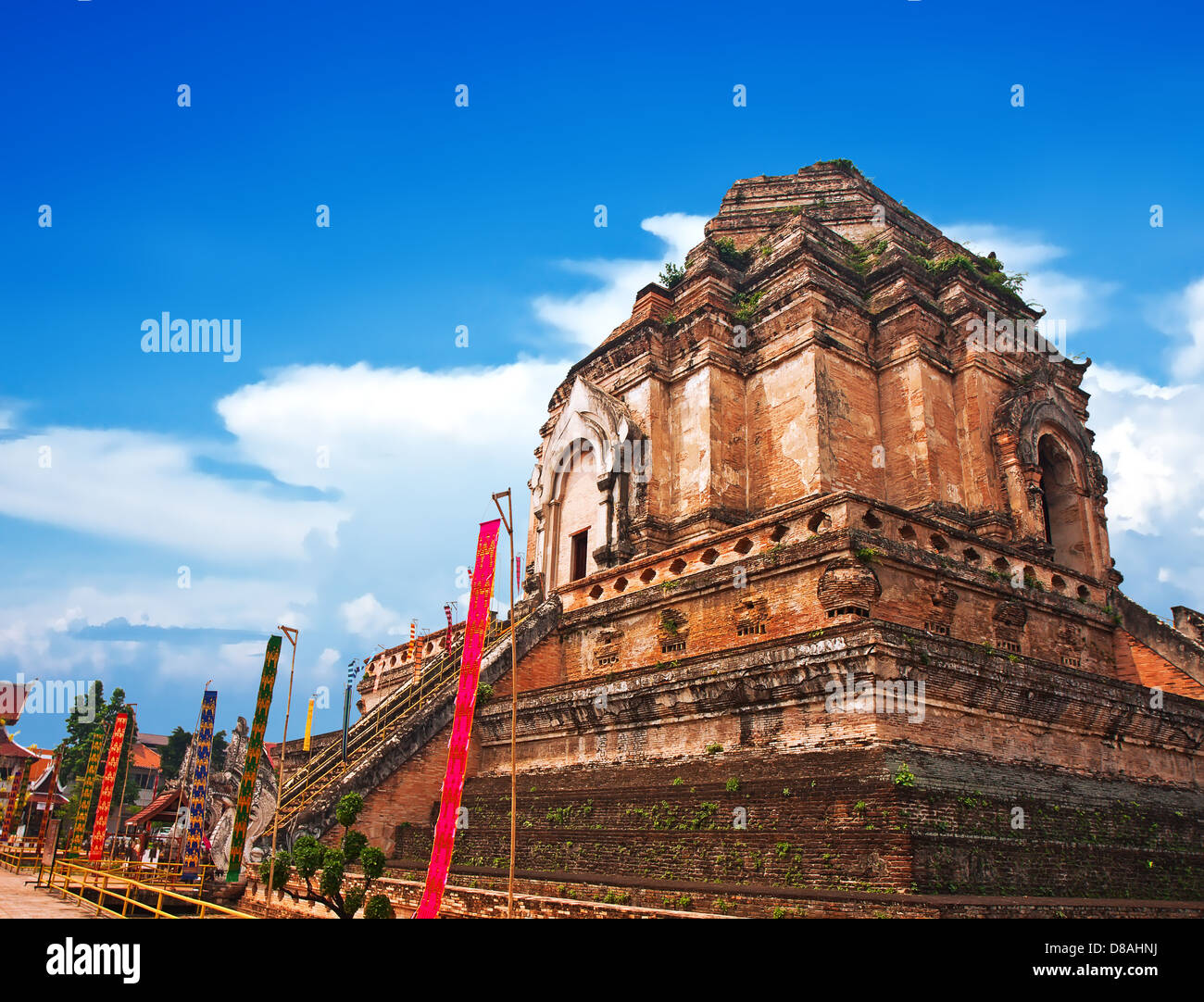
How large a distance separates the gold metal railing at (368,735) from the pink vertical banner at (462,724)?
4.55 m

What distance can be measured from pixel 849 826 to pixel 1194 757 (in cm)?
772

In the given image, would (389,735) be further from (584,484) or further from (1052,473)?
(1052,473)

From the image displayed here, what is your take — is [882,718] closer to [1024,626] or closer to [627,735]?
[627,735]

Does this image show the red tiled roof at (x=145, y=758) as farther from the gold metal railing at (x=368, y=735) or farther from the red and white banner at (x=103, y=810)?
the gold metal railing at (x=368, y=735)

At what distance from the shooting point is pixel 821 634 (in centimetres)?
1059

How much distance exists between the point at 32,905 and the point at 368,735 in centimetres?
608

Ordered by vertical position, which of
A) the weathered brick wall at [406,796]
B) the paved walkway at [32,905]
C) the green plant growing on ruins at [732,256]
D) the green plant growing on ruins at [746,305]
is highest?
the green plant growing on ruins at [732,256]

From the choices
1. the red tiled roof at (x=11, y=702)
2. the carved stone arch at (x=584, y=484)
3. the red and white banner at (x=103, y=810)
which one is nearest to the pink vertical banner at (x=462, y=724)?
the carved stone arch at (x=584, y=484)

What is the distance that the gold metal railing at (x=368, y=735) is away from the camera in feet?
49.6

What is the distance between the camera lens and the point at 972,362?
19.0 metres

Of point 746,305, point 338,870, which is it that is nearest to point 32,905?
Result: point 338,870

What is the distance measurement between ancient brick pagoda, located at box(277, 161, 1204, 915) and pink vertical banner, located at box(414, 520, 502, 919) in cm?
175
